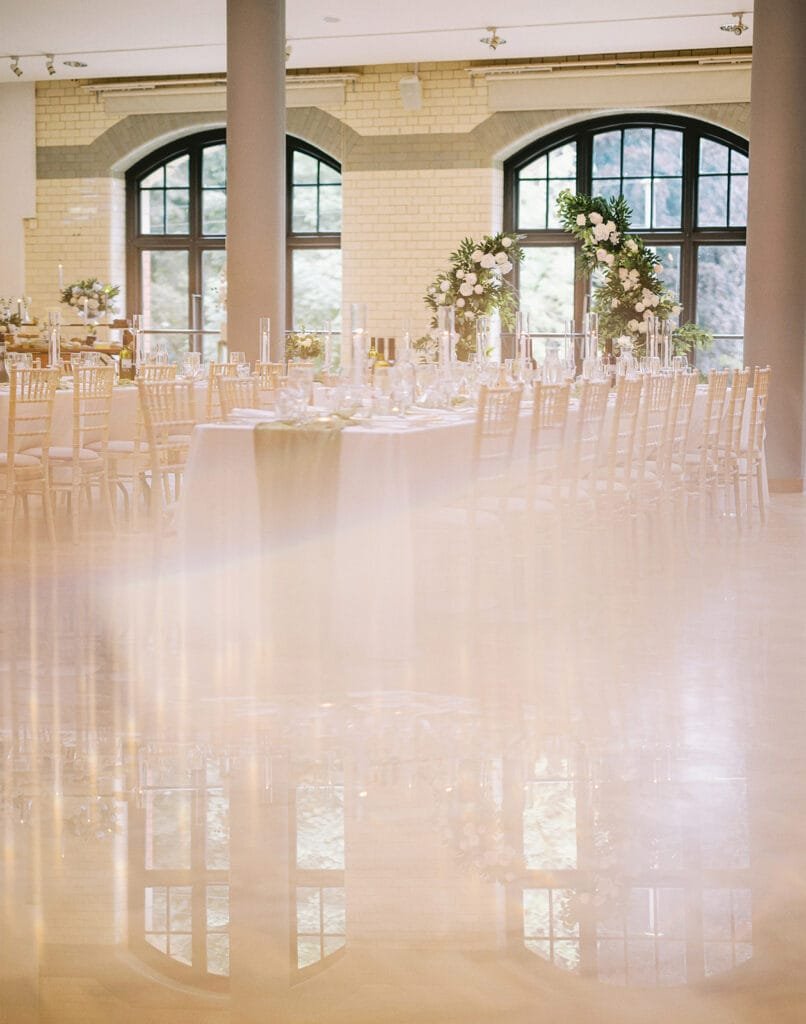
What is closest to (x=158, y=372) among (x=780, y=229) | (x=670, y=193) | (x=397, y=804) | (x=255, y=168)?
(x=255, y=168)

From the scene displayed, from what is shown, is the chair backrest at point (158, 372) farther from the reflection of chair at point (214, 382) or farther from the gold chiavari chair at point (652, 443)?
the gold chiavari chair at point (652, 443)

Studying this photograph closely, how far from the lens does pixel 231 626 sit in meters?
5.48

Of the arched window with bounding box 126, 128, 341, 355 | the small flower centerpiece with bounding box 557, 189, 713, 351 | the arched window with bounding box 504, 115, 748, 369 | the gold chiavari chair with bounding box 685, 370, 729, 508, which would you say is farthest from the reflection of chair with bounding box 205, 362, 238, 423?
the arched window with bounding box 504, 115, 748, 369

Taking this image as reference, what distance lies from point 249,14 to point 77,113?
20.8 ft

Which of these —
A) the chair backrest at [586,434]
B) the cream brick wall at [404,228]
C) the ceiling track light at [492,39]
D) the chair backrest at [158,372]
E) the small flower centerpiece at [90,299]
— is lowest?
the chair backrest at [586,434]

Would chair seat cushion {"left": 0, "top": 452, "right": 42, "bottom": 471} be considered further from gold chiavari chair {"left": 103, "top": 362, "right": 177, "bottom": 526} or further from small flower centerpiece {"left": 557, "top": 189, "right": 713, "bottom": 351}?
small flower centerpiece {"left": 557, "top": 189, "right": 713, "bottom": 351}

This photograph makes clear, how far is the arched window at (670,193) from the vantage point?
14.8 metres

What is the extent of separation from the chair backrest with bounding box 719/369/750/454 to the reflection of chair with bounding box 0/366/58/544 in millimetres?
3774

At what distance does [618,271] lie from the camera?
12.1 m

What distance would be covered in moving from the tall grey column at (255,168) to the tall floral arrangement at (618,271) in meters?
2.99

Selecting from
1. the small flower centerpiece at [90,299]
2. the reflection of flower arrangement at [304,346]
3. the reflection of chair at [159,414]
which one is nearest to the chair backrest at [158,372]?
the reflection of chair at [159,414]

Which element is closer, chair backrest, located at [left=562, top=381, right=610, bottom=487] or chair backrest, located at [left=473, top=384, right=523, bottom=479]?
chair backrest, located at [left=473, top=384, right=523, bottom=479]

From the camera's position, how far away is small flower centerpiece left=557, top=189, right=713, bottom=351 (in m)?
12.1

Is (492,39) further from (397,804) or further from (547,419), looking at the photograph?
(397,804)
